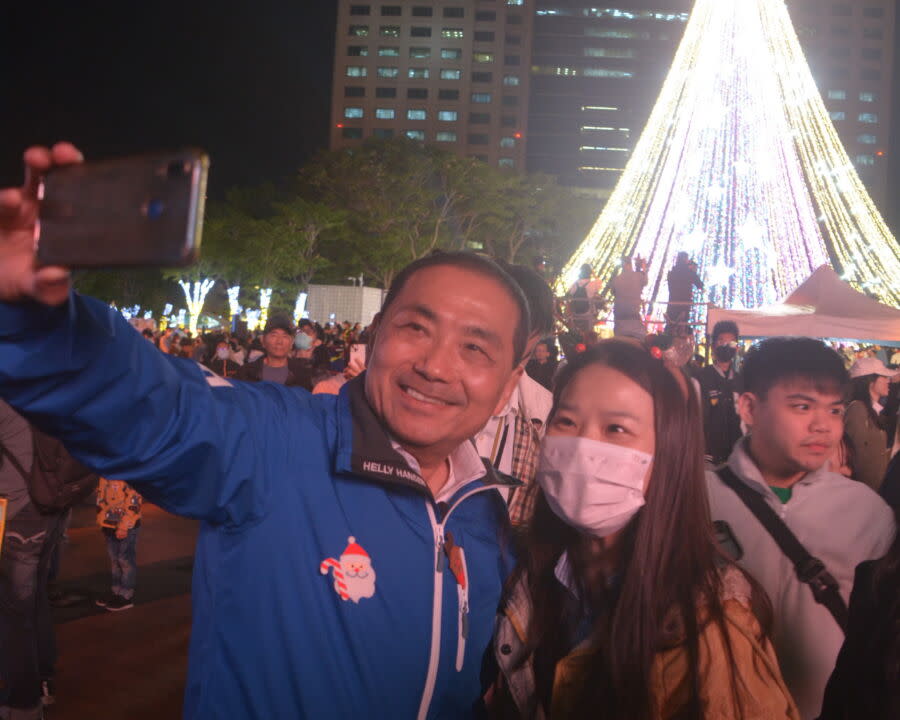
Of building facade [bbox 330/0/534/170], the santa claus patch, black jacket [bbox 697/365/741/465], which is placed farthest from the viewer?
building facade [bbox 330/0/534/170]

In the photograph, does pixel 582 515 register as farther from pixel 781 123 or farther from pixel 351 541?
pixel 781 123

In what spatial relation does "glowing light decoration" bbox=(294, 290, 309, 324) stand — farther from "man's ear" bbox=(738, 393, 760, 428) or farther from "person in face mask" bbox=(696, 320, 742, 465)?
"man's ear" bbox=(738, 393, 760, 428)

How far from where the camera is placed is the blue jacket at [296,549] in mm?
1568

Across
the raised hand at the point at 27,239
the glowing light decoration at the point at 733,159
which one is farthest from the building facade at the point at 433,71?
the raised hand at the point at 27,239

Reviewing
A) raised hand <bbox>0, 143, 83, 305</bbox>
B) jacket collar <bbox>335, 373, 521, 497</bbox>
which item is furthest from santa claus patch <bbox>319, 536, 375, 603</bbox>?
raised hand <bbox>0, 143, 83, 305</bbox>

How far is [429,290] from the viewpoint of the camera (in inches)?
77.5

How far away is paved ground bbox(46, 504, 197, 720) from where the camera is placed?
15.8ft

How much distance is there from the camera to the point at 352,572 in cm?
171

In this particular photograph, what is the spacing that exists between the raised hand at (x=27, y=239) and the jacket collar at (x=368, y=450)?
756mm

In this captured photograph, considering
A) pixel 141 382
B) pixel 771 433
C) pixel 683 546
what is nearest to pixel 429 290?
pixel 141 382

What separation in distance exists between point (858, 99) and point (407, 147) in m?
58.4

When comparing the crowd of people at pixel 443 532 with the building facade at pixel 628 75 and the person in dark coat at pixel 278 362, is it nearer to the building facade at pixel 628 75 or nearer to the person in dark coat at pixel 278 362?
the person in dark coat at pixel 278 362

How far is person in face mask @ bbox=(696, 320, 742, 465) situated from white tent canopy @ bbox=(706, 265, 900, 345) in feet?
10.4

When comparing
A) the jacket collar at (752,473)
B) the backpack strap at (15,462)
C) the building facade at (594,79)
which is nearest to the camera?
the jacket collar at (752,473)
